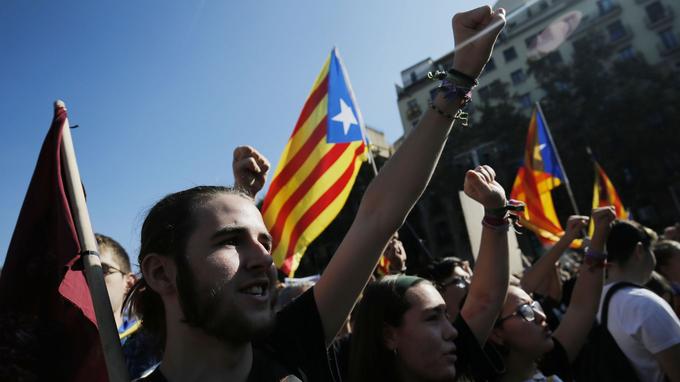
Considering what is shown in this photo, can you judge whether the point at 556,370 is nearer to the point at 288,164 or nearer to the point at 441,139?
the point at 441,139

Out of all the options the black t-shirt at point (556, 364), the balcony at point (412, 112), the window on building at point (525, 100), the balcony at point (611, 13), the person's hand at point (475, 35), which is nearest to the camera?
the person's hand at point (475, 35)

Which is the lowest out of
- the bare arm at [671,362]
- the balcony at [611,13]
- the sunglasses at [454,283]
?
the bare arm at [671,362]

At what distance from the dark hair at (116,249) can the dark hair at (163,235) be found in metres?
0.98

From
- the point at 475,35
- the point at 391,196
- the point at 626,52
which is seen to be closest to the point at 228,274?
the point at 391,196

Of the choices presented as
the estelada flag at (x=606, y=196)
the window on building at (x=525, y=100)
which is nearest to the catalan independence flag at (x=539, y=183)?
the estelada flag at (x=606, y=196)

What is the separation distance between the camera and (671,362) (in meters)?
2.58

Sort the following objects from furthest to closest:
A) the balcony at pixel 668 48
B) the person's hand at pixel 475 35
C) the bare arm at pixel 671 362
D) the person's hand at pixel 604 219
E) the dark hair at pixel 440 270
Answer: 1. the balcony at pixel 668 48
2. the dark hair at pixel 440 270
3. the person's hand at pixel 604 219
4. the bare arm at pixel 671 362
5. the person's hand at pixel 475 35

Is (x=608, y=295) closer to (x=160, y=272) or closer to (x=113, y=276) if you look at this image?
(x=160, y=272)

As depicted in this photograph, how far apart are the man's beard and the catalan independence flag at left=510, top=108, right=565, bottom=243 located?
649 centimetres

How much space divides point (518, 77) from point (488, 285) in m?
43.0

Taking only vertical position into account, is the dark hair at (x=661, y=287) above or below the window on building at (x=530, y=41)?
below

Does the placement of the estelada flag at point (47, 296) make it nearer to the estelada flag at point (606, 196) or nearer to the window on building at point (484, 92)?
the estelada flag at point (606, 196)

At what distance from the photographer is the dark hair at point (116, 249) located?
2.57m

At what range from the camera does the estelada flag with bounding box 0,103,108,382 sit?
4.64 ft
